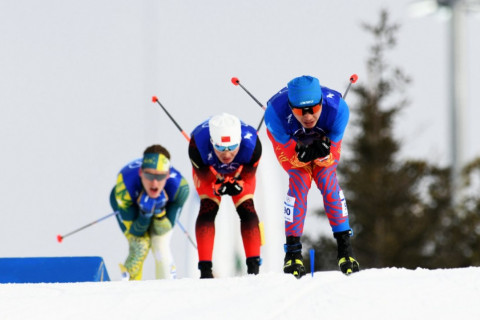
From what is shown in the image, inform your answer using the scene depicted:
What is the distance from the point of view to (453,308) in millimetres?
6801

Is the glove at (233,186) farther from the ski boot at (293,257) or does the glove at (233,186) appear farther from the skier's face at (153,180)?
the skier's face at (153,180)

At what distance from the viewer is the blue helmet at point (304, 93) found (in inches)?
302

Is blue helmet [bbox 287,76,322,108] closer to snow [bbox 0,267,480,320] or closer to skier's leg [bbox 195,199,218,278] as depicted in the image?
snow [bbox 0,267,480,320]

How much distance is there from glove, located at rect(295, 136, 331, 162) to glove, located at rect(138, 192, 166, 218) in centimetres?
352

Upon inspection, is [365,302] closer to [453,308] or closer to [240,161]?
[453,308]

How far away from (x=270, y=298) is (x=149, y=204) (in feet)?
13.5

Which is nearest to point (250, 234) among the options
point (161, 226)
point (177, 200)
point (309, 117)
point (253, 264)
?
point (253, 264)

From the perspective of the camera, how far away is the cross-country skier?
10570mm

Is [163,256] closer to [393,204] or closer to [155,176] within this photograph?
[155,176]

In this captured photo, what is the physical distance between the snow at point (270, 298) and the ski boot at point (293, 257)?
0.60 feet

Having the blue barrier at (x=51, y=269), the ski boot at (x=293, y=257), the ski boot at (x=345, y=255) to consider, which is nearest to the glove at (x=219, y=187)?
the ski boot at (x=293, y=257)

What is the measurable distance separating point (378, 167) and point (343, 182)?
170 centimetres

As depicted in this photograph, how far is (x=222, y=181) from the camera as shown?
29.0 ft

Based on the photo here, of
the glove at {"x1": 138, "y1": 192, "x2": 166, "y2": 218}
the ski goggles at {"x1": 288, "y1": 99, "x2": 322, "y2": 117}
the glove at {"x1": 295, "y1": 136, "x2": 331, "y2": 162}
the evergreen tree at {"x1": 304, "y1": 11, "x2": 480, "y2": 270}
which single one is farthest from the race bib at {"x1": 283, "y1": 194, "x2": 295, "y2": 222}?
the evergreen tree at {"x1": 304, "y1": 11, "x2": 480, "y2": 270}
